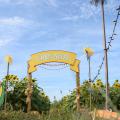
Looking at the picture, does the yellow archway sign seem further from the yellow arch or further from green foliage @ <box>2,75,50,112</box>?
green foliage @ <box>2,75,50,112</box>

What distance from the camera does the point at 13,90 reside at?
1018 inches

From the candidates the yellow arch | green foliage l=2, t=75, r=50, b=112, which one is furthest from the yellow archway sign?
green foliage l=2, t=75, r=50, b=112

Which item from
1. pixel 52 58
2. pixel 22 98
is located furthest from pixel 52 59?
pixel 22 98

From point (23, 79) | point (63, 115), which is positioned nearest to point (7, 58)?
point (23, 79)

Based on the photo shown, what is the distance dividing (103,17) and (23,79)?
6.23m

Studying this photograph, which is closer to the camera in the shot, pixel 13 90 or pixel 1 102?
pixel 1 102

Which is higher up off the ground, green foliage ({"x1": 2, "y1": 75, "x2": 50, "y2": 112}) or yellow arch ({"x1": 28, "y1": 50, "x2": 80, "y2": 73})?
Answer: yellow arch ({"x1": 28, "y1": 50, "x2": 80, "y2": 73})

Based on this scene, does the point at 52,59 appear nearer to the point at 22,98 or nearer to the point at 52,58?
the point at 52,58

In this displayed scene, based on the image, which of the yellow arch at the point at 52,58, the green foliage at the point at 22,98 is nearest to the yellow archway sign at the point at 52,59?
the yellow arch at the point at 52,58

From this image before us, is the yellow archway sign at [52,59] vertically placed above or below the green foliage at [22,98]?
above

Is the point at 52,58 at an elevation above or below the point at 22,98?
above

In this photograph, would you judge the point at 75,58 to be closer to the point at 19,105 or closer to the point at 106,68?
the point at 106,68

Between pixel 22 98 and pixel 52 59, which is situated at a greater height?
pixel 52 59

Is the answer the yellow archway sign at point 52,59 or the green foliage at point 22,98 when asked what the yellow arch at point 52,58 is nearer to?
the yellow archway sign at point 52,59
